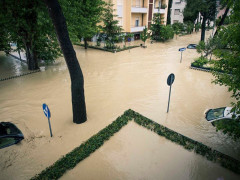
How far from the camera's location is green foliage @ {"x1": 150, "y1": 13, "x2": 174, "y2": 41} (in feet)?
93.2

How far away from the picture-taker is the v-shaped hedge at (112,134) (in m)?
5.15

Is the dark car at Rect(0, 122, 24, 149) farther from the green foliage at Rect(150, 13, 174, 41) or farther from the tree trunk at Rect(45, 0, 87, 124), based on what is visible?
the green foliage at Rect(150, 13, 174, 41)

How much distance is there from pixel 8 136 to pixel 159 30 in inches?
1139

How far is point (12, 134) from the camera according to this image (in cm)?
578

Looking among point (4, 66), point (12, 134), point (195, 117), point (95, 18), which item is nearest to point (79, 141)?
point (12, 134)

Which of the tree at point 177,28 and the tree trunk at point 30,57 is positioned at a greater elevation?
the tree at point 177,28

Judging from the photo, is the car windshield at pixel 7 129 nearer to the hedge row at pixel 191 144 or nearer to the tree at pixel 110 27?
the hedge row at pixel 191 144

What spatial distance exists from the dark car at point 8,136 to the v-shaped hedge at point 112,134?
169cm

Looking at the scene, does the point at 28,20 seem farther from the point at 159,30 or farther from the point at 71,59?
the point at 159,30

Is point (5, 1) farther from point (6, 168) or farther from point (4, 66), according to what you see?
point (6, 168)

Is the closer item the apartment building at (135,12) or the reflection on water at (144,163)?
the reflection on water at (144,163)

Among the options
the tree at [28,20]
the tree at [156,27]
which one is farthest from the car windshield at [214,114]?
the tree at [156,27]

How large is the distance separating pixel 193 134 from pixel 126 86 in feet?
19.2

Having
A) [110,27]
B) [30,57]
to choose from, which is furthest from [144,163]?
[110,27]
